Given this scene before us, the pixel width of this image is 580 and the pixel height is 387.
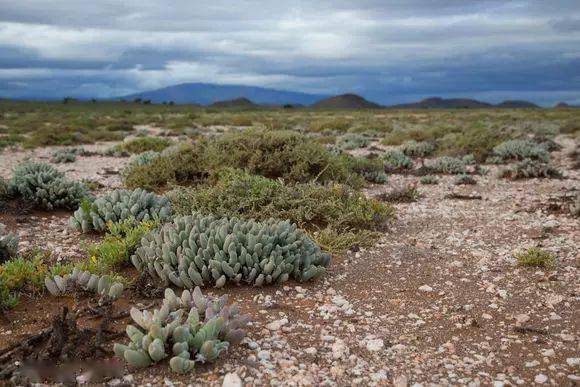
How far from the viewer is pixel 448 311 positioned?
5160 millimetres

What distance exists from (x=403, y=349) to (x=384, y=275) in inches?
68.1

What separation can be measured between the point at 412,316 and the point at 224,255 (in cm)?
189

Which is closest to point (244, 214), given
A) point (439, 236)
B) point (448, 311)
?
point (439, 236)

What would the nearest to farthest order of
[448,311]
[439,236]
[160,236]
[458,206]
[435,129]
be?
1. [448,311]
2. [160,236]
3. [439,236]
4. [458,206]
5. [435,129]

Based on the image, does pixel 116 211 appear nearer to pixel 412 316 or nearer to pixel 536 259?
pixel 412 316

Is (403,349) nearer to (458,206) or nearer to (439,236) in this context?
(439,236)

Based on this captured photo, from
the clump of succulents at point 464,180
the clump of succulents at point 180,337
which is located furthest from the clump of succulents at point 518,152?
the clump of succulents at point 180,337

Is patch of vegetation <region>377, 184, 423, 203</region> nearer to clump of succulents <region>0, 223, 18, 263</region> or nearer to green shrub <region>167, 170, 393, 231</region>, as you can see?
green shrub <region>167, 170, 393, 231</region>

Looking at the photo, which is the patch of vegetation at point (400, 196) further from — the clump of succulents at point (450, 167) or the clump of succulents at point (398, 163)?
the clump of succulents at point (398, 163)

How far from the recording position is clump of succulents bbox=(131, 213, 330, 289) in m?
5.36

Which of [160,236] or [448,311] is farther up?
[160,236]

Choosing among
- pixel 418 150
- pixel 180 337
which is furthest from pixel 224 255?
pixel 418 150

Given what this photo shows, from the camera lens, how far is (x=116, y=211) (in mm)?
7535

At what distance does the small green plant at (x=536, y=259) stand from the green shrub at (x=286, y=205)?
2097 millimetres
